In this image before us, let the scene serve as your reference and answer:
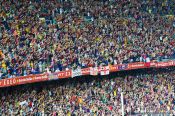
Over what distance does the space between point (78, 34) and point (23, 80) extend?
28.2 feet

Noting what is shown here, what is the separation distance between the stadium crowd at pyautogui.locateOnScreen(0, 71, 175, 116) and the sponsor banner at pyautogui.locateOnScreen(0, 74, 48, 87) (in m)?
1.15

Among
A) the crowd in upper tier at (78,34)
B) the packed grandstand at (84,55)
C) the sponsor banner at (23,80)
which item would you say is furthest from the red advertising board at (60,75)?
the crowd in upper tier at (78,34)

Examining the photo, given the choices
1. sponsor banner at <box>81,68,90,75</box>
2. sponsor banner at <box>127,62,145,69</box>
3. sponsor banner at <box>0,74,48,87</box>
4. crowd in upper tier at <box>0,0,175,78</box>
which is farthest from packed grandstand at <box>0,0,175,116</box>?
sponsor banner at <box>81,68,90,75</box>

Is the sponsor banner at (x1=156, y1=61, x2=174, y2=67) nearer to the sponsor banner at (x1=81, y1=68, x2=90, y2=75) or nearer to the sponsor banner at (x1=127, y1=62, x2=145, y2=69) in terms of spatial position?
the sponsor banner at (x1=127, y1=62, x2=145, y2=69)

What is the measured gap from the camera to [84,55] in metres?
32.5

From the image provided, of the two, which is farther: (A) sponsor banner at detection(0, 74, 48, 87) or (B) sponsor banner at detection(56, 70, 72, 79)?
(B) sponsor banner at detection(56, 70, 72, 79)

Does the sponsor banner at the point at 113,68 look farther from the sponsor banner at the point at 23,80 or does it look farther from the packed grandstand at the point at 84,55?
the sponsor banner at the point at 23,80

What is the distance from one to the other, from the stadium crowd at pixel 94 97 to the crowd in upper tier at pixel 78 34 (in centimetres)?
166

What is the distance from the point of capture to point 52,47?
31.0 meters

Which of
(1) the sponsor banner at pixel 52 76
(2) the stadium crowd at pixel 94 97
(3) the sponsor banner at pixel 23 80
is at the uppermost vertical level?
(3) the sponsor banner at pixel 23 80

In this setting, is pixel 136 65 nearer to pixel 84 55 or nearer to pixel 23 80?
pixel 84 55

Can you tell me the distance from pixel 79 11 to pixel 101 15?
2.46m

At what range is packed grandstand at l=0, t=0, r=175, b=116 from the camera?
28.4 m

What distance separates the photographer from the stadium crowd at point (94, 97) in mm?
27828
